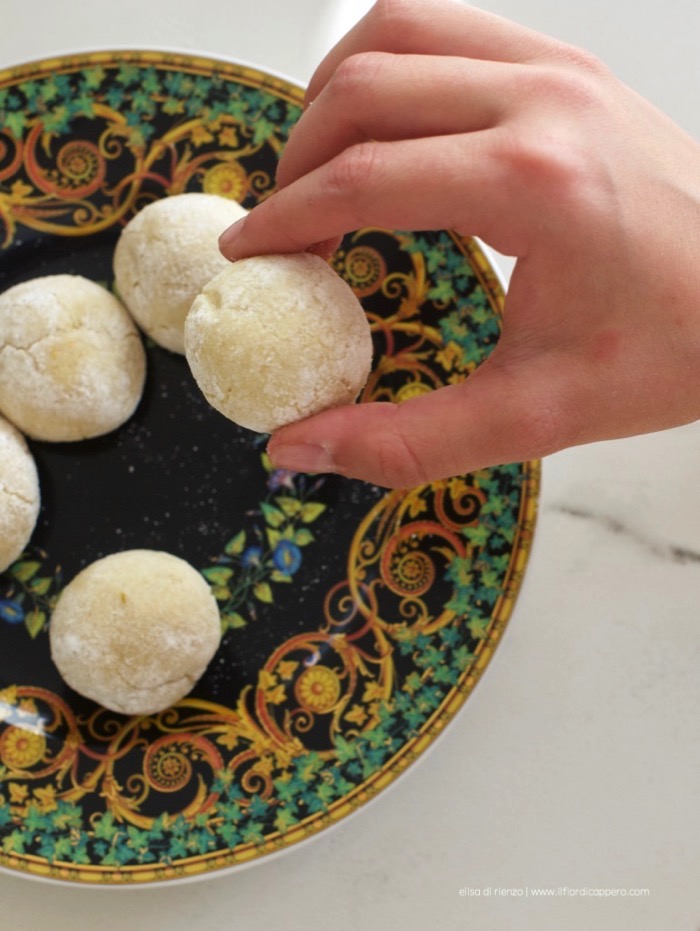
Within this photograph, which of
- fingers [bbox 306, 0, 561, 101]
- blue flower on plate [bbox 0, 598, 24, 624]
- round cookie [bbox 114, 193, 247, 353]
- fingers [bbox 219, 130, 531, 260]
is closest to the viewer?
fingers [bbox 219, 130, 531, 260]

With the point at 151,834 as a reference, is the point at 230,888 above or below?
below

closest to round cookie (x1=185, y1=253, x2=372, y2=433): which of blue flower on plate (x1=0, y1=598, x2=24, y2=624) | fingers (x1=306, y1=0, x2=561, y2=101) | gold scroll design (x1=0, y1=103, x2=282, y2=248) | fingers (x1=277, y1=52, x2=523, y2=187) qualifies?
fingers (x1=277, y1=52, x2=523, y2=187)

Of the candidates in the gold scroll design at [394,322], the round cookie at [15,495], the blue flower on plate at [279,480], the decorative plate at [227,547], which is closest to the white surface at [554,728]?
the decorative plate at [227,547]

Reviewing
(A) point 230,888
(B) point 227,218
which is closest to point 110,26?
(B) point 227,218

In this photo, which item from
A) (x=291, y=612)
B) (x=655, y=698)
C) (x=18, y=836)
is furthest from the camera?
(x=655, y=698)

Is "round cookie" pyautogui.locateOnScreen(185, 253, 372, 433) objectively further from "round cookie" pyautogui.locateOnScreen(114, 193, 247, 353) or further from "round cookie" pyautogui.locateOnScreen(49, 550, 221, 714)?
"round cookie" pyautogui.locateOnScreen(49, 550, 221, 714)

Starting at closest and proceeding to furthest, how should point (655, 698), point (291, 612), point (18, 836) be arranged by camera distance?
point (18, 836) < point (291, 612) < point (655, 698)

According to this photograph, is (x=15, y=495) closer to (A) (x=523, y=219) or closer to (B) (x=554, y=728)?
(A) (x=523, y=219)

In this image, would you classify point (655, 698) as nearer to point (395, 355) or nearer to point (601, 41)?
point (395, 355)
